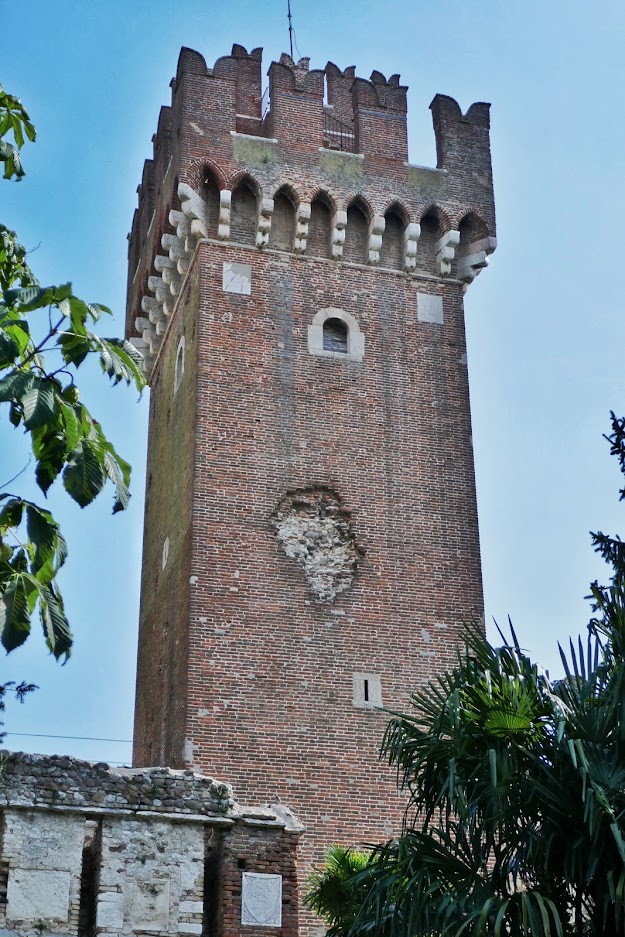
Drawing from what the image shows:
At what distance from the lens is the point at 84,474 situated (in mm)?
8211

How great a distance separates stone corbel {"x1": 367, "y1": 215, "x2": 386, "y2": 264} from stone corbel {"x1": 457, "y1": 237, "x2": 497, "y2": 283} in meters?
1.54

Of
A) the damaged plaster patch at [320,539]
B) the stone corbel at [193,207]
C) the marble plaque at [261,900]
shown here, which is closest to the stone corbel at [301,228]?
the stone corbel at [193,207]

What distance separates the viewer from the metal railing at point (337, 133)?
2675 centimetres

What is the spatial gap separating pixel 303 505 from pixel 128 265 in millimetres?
9530

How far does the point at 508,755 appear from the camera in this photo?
1280cm

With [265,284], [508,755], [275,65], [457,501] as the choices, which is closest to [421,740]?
[508,755]

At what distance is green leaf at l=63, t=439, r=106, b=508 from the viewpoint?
8188 mm

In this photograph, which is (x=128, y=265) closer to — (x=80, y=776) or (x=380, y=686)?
(x=380, y=686)

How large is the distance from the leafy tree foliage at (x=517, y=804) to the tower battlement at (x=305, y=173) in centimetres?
1216

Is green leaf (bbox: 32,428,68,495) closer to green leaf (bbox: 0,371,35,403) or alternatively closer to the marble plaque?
green leaf (bbox: 0,371,35,403)

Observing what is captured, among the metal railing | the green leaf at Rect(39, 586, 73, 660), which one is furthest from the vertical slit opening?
the metal railing

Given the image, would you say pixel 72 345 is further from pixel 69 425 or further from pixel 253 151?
pixel 253 151

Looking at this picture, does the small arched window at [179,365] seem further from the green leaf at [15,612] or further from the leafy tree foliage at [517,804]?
the green leaf at [15,612]

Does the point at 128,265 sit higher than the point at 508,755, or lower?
higher
